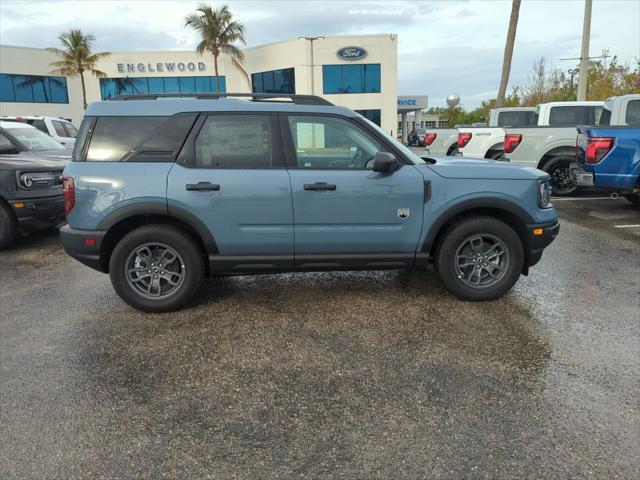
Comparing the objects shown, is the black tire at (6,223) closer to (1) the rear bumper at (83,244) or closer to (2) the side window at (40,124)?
(1) the rear bumper at (83,244)

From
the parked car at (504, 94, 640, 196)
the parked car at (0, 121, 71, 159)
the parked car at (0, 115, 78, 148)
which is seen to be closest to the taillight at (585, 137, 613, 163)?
the parked car at (504, 94, 640, 196)

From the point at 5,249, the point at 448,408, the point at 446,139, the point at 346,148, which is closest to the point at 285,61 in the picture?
the point at 446,139

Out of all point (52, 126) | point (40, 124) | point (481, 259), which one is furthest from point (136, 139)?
point (52, 126)

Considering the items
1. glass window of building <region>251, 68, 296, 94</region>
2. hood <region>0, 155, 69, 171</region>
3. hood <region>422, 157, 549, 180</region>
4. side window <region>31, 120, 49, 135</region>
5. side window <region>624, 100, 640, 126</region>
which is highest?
glass window of building <region>251, 68, 296, 94</region>

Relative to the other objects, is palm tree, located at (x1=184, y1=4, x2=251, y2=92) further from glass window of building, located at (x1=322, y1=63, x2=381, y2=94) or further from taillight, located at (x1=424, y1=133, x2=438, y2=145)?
taillight, located at (x1=424, y1=133, x2=438, y2=145)

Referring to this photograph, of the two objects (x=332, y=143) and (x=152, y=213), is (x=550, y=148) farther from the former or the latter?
(x=152, y=213)

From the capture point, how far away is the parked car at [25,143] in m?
8.17

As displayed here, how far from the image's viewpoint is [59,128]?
14617 millimetres

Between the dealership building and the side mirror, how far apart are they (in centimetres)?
2944

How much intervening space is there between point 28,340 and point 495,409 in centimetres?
358

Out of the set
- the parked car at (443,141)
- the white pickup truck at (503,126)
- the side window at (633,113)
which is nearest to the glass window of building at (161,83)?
the parked car at (443,141)

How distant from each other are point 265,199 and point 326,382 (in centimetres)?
172

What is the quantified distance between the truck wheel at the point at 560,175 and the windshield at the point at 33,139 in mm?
10145

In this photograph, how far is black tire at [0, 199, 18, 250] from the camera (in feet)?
22.1
